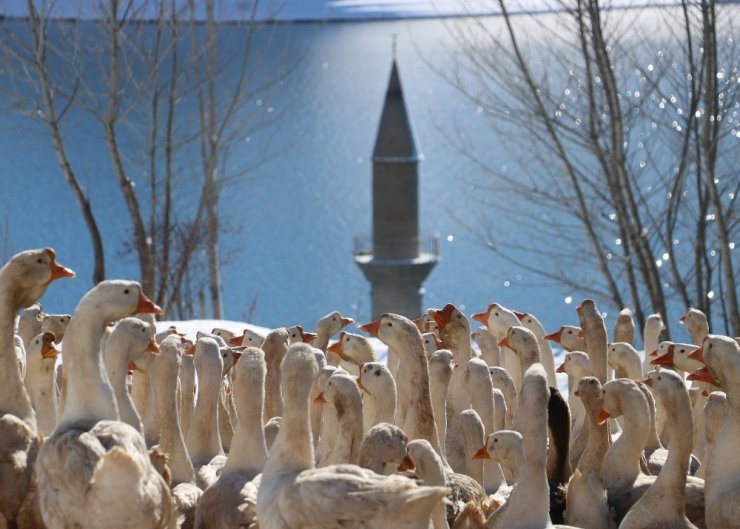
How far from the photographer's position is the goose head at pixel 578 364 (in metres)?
7.23

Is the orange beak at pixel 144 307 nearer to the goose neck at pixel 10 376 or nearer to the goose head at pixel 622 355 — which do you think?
the goose neck at pixel 10 376

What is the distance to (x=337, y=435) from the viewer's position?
232 inches

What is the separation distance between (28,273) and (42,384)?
3.81 feet

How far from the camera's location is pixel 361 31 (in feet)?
164

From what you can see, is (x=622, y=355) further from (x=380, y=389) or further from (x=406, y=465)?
(x=406, y=465)

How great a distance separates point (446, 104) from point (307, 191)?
682 cm

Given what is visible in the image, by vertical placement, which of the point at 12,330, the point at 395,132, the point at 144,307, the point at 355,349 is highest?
the point at 395,132

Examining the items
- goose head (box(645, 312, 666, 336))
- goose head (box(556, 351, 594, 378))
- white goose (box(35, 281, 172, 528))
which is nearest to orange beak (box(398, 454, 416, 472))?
white goose (box(35, 281, 172, 528))

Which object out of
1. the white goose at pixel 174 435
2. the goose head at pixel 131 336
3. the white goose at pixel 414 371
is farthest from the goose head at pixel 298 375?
the white goose at pixel 414 371

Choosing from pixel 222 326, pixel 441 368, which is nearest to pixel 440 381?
pixel 441 368

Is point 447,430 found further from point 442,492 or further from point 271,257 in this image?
point 271,257

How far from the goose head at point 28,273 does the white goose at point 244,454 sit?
3.04 feet

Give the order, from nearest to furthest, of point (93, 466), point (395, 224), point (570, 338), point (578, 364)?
1. point (93, 466)
2. point (578, 364)
3. point (570, 338)
4. point (395, 224)

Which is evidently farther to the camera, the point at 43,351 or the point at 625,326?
the point at 625,326
